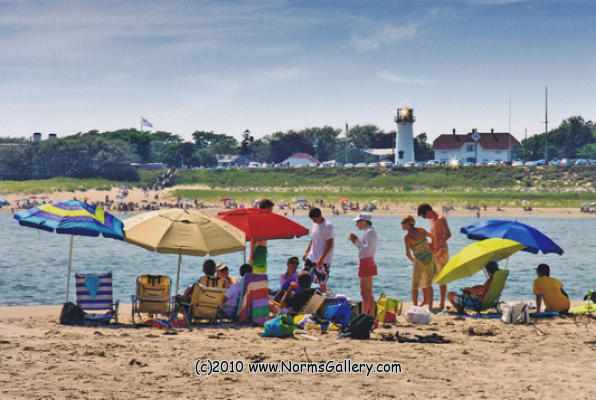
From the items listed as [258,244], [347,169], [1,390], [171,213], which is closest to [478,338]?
[258,244]

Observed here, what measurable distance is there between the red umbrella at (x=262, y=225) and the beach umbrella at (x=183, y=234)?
0.39 metres

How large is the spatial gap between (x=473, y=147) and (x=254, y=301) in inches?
3895

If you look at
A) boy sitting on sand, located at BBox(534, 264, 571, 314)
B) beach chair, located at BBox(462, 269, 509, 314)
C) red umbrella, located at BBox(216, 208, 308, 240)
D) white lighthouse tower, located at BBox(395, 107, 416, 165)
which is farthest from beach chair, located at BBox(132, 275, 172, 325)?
white lighthouse tower, located at BBox(395, 107, 416, 165)

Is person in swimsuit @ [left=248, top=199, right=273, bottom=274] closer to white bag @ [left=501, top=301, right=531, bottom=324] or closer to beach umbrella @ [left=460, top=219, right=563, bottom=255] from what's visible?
beach umbrella @ [left=460, top=219, right=563, bottom=255]

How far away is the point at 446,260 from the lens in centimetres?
1166

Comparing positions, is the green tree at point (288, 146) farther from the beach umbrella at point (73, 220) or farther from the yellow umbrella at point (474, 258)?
the beach umbrella at point (73, 220)

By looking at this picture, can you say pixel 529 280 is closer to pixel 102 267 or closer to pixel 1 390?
pixel 102 267

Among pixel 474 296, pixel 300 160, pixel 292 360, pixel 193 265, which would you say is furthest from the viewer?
pixel 300 160

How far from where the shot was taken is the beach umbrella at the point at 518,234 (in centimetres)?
1125

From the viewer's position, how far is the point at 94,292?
10.2 meters

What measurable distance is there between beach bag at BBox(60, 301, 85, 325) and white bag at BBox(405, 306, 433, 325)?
4694 mm

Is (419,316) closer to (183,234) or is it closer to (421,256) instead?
(421,256)

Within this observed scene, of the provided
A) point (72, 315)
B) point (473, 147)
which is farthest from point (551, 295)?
point (473, 147)

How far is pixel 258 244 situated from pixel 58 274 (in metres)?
13.4
